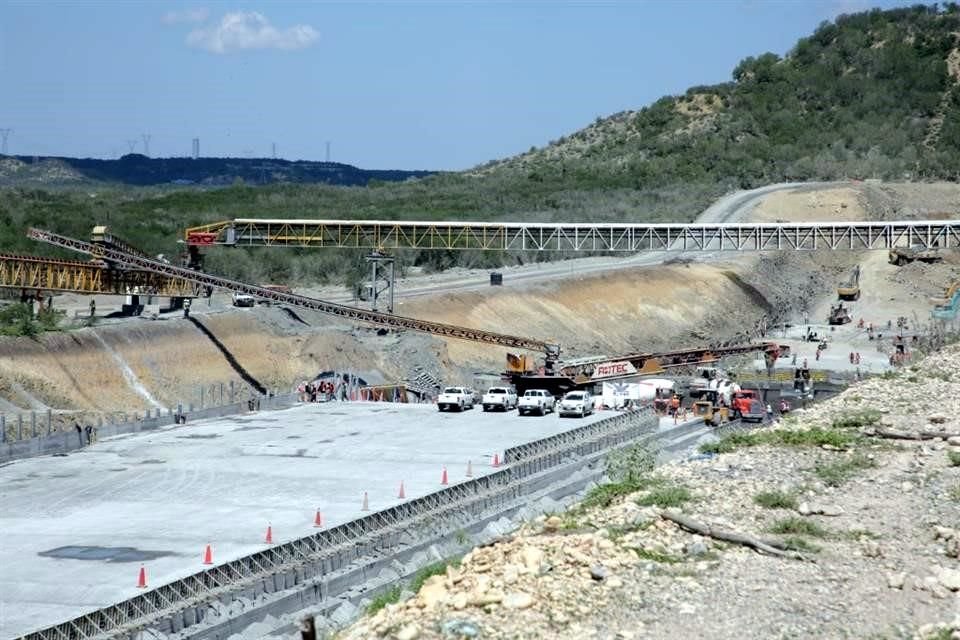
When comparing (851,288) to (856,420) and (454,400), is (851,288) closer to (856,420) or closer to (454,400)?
(454,400)

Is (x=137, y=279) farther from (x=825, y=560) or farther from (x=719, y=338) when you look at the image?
(x=825, y=560)

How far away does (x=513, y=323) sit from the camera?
287 ft

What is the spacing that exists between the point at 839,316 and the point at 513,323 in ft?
75.2

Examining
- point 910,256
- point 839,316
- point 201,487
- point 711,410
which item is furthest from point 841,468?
point 910,256

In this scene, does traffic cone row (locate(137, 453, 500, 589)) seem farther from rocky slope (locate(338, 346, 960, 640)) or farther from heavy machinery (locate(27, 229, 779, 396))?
heavy machinery (locate(27, 229, 779, 396))

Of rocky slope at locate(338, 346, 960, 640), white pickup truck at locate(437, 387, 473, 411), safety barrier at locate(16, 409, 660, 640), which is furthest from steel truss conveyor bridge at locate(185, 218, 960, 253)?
rocky slope at locate(338, 346, 960, 640)

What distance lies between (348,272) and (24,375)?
4293cm

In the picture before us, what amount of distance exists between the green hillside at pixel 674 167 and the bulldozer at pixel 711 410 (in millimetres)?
42018

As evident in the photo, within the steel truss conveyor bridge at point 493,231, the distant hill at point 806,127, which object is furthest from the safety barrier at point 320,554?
the distant hill at point 806,127

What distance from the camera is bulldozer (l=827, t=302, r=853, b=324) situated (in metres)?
98.7

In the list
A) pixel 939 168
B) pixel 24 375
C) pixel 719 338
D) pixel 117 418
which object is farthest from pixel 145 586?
pixel 939 168

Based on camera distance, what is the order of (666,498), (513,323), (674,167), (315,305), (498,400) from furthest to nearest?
(674,167) → (513,323) → (315,305) → (498,400) → (666,498)

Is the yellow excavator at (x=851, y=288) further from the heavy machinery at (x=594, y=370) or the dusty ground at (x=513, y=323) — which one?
the heavy machinery at (x=594, y=370)

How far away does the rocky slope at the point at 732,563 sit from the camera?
21.5 meters
